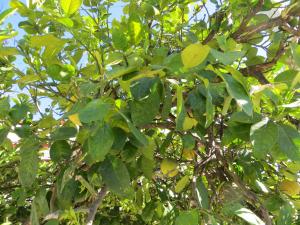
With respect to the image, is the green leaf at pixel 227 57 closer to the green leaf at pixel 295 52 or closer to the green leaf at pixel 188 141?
the green leaf at pixel 295 52

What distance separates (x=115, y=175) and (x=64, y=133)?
0.15 meters

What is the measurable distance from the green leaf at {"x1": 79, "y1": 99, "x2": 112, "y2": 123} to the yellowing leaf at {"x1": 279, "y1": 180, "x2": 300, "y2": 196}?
709 mm

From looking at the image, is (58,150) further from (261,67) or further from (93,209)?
(261,67)

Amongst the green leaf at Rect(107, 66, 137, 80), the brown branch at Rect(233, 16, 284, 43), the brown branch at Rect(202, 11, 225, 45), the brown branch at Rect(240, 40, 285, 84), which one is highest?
the brown branch at Rect(202, 11, 225, 45)

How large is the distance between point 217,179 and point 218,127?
276mm

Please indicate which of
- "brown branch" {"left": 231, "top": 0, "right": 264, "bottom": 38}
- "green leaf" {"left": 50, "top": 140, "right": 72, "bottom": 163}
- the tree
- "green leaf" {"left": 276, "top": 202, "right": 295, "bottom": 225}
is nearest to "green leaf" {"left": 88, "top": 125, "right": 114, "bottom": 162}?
the tree

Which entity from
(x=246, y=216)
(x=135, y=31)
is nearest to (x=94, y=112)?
(x=135, y=31)

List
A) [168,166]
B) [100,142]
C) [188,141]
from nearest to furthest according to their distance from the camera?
[100,142] < [188,141] < [168,166]

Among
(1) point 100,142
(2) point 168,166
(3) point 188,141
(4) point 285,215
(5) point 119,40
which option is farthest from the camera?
(2) point 168,166

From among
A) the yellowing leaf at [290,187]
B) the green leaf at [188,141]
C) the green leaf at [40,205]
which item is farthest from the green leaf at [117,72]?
the yellowing leaf at [290,187]

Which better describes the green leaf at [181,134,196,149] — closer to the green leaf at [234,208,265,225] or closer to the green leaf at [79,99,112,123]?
the green leaf at [234,208,265,225]

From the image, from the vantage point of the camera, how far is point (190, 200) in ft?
4.13

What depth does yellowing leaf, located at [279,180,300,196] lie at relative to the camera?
117cm

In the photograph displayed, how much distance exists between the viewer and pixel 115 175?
93 cm
